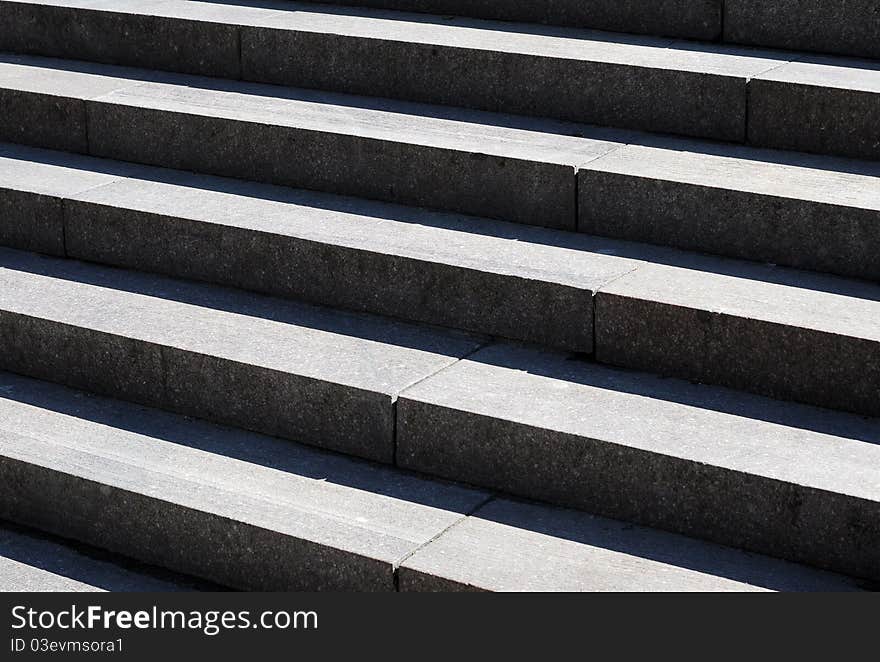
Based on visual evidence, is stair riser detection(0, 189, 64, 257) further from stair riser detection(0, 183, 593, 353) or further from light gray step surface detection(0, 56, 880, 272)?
light gray step surface detection(0, 56, 880, 272)

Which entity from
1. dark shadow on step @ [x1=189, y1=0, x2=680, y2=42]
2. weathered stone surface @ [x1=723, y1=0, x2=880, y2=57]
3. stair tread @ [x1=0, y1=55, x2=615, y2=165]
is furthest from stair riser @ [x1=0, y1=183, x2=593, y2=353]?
weathered stone surface @ [x1=723, y1=0, x2=880, y2=57]

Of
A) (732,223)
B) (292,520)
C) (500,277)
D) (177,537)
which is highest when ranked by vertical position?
(732,223)

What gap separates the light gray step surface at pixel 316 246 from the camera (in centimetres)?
465

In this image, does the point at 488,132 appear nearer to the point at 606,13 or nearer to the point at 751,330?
the point at 606,13

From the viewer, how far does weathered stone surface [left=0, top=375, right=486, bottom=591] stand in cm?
412

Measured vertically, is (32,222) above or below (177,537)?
above

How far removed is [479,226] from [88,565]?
1.81 m

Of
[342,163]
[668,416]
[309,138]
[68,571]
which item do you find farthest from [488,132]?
[68,571]

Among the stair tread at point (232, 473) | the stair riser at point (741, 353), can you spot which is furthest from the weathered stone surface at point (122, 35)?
the stair riser at point (741, 353)

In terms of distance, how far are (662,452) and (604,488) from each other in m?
0.23

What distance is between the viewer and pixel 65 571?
445cm

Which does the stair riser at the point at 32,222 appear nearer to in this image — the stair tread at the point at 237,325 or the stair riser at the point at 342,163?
the stair tread at the point at 237,325

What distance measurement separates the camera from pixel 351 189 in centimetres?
542

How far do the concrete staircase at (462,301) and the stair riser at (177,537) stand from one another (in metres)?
0.01
